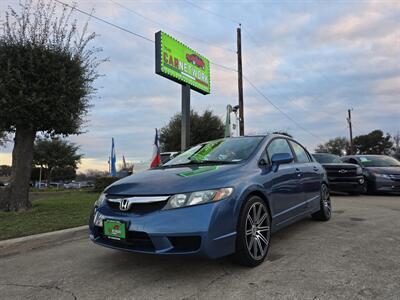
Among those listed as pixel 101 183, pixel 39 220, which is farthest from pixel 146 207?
pixel 101 183

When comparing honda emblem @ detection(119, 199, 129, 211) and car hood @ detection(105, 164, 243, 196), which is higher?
car hood @ detection(105, 164, 243, 196)

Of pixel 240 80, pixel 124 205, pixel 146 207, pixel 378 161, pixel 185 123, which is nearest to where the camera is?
pixel 146 207

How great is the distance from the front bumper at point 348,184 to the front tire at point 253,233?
28.7 ft

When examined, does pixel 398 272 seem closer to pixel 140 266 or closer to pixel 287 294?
pixel 287 294

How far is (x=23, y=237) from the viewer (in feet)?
17.7

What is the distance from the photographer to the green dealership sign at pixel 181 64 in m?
15.5

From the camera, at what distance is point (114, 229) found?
11.8 feet

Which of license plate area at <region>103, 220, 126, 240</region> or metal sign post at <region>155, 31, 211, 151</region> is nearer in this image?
license plate area at <region>103, 220, 126, 240</region>

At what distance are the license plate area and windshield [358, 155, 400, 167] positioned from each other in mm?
11709

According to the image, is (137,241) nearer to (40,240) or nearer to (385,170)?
(40,240)

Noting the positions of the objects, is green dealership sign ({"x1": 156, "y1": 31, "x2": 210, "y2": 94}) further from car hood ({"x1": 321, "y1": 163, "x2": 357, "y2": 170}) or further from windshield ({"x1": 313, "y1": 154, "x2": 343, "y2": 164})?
car hood ({"x1": 321, "y1": 163, "x2": 357, "y2": 170})

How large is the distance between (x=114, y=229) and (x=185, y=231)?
2.63ft

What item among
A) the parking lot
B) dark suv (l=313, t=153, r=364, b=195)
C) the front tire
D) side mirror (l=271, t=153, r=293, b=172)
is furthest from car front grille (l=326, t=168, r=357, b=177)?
the front tire

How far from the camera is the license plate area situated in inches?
137
